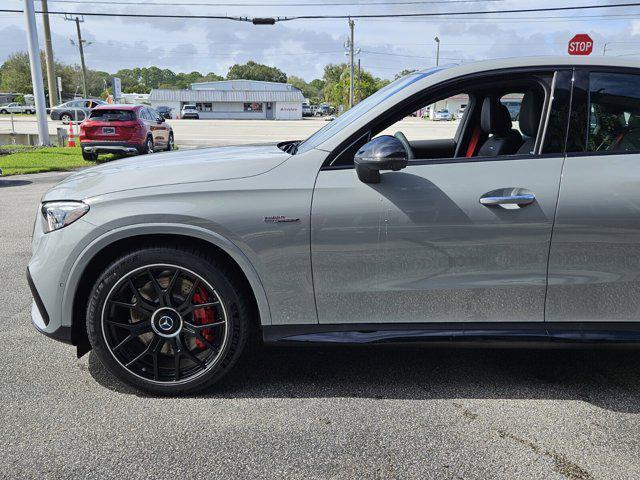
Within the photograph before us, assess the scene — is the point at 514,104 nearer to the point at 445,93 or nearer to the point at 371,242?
the point at 445,93

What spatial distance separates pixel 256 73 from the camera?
154 m

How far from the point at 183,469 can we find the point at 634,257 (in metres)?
2.39

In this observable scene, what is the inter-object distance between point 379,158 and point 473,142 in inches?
58.1

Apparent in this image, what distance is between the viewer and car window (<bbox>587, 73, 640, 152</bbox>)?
300 centimetres

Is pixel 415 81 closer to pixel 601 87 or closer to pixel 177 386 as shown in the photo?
pixel 601 87

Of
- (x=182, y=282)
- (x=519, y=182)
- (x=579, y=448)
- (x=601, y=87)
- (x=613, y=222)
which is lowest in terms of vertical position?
(x=579, y=448)

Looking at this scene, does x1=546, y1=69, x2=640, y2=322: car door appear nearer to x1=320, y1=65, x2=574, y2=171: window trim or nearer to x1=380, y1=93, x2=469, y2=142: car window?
x1=320, y1=65, x2=574, y2=171: window trim

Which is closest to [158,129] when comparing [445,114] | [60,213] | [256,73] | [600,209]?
[445,114]

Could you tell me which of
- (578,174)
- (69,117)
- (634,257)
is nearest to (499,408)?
(634,257)

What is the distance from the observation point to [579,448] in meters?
2.70

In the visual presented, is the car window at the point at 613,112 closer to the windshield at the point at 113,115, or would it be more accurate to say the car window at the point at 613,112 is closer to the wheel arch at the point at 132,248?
the wheel arch at the point at 132,248

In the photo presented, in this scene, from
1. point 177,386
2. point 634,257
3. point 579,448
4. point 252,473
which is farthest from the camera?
point 177,386

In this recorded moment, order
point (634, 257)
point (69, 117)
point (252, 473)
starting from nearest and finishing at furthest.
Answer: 1. point (252, 473)
2. point (634, 257)
3. point (69, 117)

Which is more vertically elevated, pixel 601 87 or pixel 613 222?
pixel 601 87
